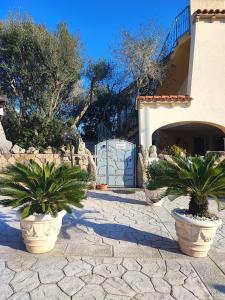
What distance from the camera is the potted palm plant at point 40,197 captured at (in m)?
4.64

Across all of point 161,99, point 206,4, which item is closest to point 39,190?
point 161,99

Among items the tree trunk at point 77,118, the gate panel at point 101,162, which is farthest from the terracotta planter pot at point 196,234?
the tree trunk at point 77,118

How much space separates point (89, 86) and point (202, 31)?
26.3ft

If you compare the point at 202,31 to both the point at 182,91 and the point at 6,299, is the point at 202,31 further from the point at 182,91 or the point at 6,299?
the point at 6,299

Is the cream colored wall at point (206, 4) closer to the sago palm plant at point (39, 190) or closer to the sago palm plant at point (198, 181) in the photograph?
the sago palm plant at point (198, 181)

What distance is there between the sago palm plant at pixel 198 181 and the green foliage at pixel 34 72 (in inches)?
439

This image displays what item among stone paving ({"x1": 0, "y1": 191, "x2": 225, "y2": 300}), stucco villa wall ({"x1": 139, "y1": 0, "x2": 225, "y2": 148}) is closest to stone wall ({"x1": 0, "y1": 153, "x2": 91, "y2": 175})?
stucco villa wall ({"x1": 139, "y1": 0, "x2": 225, "y2": 148})

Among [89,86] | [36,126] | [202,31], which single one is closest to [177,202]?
[202,31]

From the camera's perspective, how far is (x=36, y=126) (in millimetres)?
15836

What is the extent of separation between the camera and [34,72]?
1573cm

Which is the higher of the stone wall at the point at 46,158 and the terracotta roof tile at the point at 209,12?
the terracotta roof tile at the point at 209,12

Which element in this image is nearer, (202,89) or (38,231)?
(38,231)

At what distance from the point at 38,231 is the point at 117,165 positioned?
8.14 m

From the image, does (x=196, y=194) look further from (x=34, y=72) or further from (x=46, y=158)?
(x=34, y=72)
